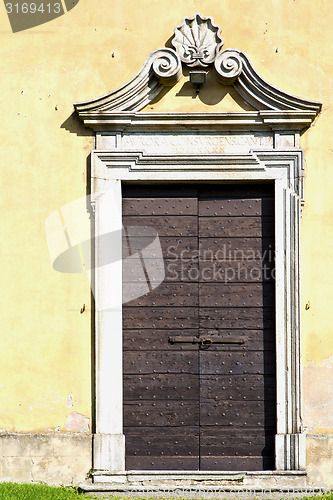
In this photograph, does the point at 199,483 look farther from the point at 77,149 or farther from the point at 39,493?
the point at 77,149

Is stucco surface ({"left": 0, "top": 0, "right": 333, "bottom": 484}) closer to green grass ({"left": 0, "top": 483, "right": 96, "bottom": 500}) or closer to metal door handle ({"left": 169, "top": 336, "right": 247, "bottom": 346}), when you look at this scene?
green grass ({"left": 0, "top": 483, "right": 96, "bottom": 500})

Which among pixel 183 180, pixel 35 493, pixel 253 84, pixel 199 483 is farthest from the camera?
pixel 183 180

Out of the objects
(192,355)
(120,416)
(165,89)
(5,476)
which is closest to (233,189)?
(165,89)

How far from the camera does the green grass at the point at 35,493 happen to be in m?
6.08

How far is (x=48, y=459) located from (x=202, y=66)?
12.2ft

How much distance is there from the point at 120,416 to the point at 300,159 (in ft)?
9.09

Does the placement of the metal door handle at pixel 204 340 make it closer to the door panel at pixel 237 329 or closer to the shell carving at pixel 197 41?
the door panel at pixel 237 329

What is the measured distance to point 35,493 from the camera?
20.3ft

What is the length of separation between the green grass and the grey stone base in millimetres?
141

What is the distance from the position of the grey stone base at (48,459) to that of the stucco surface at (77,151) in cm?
12

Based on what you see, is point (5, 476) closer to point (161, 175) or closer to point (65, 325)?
point (65, 325)

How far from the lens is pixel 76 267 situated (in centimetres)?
675

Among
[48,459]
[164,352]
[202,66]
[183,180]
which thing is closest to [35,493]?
[48,459]

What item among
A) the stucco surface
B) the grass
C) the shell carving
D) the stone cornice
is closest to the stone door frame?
the stone cornice
